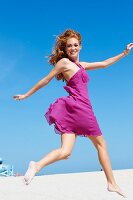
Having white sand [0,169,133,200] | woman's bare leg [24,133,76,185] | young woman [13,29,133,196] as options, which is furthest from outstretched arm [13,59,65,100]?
white sand [0,169,133,200]

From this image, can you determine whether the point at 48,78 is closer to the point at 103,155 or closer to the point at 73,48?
the point at 73,48

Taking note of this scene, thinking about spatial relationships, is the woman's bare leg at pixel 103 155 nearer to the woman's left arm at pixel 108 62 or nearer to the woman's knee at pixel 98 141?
the woman's knee at pixel 98 141

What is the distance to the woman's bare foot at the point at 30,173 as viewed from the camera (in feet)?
17.1

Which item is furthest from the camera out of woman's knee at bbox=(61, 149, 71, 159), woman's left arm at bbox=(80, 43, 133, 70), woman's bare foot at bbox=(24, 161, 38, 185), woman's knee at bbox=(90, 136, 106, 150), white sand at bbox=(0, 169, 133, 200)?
white sand at bbox=(0, 169, 133, 200)

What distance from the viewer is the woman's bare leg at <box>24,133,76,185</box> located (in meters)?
5.27

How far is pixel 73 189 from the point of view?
478 inches

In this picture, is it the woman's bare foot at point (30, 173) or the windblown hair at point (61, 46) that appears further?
the windblown hair at point (61, 46)

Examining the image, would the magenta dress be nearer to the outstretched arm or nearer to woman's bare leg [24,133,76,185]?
woman's bare leg [24,133,76,185]

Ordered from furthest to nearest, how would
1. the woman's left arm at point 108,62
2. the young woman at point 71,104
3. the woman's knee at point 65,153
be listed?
the woman's left arm at point 108,62 < the young woman at point 71,104 < the woman's knee at point 65,153

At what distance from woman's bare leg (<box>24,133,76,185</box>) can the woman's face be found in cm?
106

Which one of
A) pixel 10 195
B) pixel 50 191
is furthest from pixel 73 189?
pixel 10 195

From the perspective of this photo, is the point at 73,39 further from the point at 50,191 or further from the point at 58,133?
the point at 50,191

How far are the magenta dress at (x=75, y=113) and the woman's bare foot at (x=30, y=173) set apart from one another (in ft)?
1.89

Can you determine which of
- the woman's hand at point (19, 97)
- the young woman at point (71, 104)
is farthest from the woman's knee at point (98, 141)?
the woman's hand at point (19, 97)
